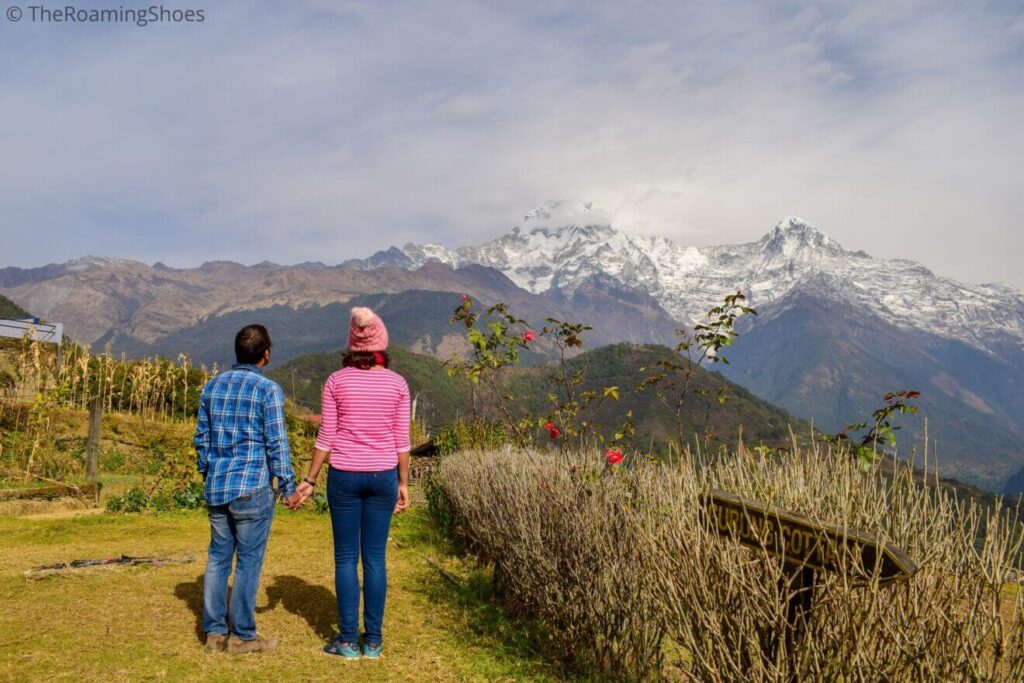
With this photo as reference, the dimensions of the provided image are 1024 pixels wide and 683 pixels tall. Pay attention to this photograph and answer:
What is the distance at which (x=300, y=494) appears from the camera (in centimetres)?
434

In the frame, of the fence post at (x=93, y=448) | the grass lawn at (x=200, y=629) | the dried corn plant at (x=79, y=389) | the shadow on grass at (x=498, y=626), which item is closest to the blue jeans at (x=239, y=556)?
the grass lawn at (x=200, y=629)

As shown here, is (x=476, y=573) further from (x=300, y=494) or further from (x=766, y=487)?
(x=766, y=487)

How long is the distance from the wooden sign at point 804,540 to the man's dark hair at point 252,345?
3012 mm

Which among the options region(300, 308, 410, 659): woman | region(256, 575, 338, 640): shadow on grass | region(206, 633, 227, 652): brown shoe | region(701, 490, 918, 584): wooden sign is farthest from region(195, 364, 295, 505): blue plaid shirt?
region(701, 490, 918, 584): wooden sign

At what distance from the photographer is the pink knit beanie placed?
4.50 m

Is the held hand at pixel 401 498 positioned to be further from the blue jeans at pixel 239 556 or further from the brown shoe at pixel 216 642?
the brown shoe at pixel 216 642

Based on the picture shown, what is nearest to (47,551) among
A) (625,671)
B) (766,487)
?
(625,671)

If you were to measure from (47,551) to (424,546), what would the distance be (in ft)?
14.7

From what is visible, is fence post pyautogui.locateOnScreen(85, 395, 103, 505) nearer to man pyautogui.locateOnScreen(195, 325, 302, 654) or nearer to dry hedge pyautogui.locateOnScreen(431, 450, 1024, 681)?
man pyautogui.locateOnScreen(195, 325, 302, 654)

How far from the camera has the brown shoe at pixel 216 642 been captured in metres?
4.44

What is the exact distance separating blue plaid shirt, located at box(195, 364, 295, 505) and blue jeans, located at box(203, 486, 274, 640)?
0.11 m

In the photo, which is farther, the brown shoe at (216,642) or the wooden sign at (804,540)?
the brown shoe at (216,642)

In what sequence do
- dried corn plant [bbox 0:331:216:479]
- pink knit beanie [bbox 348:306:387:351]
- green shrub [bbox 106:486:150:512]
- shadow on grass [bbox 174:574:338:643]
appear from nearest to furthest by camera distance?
1. pink knit beanie [bbox 348:306:387:351]
2. shadow on grass [bbox 174:574:338:643]
3. green shrub [bbox 106:486:150:512]
4. dried corn plant [bbox 0:331:216:479]

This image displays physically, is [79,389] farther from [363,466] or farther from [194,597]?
[363,466]
